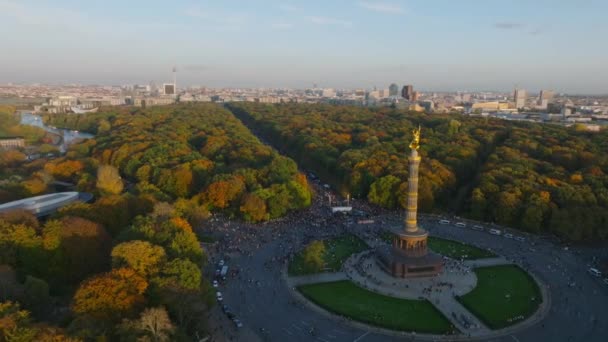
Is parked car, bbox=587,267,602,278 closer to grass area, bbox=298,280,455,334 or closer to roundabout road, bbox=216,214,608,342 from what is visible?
roundabout road, bbox=216,214,608,342

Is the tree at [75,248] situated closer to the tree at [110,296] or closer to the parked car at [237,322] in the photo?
the tree at [110,296]

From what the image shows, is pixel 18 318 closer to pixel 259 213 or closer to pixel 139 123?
pixel 259 213

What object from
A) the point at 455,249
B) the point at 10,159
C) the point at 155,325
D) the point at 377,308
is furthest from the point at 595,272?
the point at 10,159

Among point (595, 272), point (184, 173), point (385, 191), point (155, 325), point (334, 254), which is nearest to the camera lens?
point (155, 325)

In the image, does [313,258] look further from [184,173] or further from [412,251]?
[184,173]

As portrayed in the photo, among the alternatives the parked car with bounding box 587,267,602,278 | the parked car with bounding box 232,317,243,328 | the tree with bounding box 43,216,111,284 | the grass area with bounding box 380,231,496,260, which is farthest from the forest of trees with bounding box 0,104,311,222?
the parked car with bounding box 587,267,602,278

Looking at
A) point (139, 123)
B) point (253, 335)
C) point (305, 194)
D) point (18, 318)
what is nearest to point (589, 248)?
point (305, 194)

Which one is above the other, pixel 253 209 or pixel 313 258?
pixel 253 209
